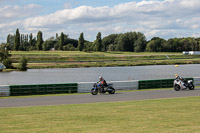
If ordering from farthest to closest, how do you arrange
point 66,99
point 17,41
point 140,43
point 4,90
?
1. point 140,43
2. point 17,41
3. point 4,90
4. point 66,99

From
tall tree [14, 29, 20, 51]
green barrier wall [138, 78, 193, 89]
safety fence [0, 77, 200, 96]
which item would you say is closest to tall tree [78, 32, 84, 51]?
tall tree [14, 29, 20, 51]

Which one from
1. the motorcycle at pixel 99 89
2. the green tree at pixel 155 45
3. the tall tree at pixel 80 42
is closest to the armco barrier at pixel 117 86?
the motorcycle at pixel 99 89

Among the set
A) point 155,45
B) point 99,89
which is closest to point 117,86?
point 99,89

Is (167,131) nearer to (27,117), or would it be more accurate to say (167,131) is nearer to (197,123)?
(197,123)

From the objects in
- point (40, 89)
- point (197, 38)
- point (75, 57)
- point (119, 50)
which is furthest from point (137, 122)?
point (197, 38)

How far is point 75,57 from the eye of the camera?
122250 millimetres

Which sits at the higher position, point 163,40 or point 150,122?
point 163,40

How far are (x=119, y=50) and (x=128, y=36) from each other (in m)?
9.47

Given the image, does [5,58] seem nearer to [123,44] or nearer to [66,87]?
[66,87]

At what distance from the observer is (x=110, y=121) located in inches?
518

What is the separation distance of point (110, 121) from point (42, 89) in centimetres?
1673

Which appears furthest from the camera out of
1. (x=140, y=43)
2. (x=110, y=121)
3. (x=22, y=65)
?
(x=140, y=43)

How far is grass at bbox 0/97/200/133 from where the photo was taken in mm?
11531

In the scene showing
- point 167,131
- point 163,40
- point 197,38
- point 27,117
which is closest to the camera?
A: point 167,131
